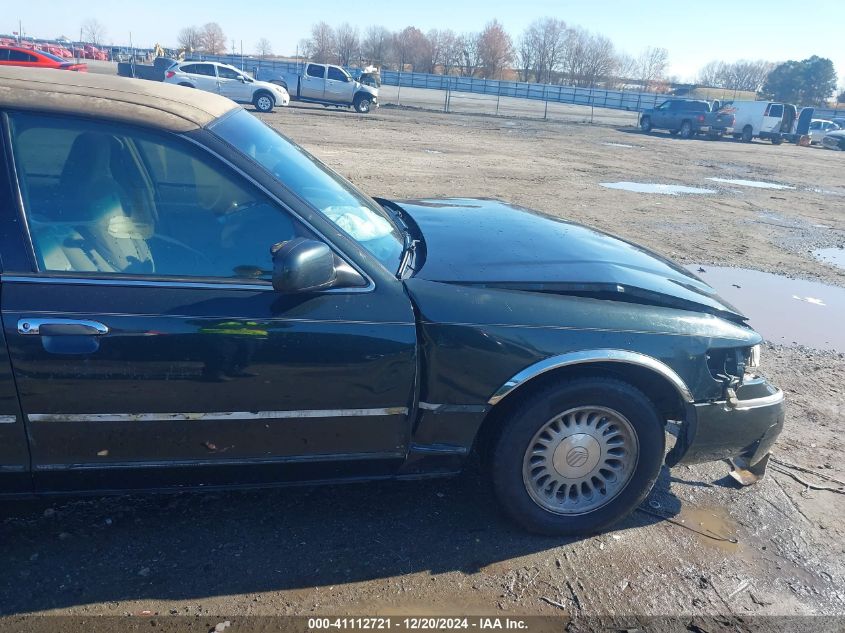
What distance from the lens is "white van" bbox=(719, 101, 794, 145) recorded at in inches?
1323

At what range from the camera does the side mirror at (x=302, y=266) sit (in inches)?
99.4

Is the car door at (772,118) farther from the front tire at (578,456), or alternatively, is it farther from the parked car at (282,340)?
the front tire at (578,456)

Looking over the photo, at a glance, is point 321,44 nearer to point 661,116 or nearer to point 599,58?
point 599,58

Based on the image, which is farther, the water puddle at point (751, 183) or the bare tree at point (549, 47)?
the bare tree at point (549, 47)

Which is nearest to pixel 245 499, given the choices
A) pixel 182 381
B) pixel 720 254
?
pixel 182 381

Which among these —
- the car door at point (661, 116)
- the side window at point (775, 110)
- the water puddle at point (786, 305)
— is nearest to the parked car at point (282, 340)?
the water puddle at point (786, 305)

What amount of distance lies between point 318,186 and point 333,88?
29.5 meters

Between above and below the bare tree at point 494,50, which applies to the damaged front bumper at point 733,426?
below

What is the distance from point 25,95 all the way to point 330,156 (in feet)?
41.9

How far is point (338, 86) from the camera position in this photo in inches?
1216

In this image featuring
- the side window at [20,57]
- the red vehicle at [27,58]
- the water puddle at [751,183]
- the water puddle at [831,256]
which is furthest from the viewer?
the side window at [20,57]

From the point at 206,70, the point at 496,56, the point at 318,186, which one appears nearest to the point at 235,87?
the point at 206,70

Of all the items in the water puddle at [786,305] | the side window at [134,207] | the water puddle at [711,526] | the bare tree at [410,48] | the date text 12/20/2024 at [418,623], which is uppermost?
the bare tree at [410,48]

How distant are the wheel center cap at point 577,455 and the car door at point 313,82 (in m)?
30.4
